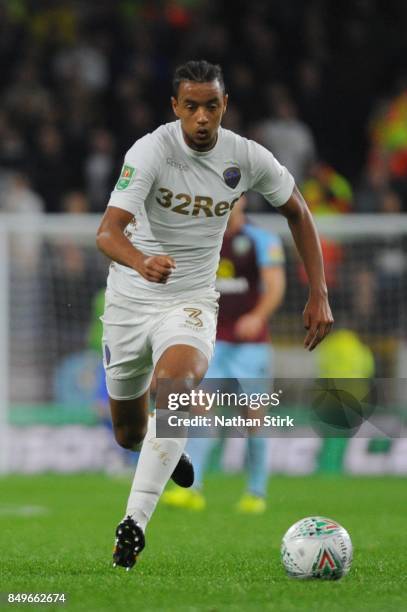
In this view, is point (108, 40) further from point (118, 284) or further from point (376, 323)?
point (118, 284)

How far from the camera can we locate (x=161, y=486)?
5746 mm

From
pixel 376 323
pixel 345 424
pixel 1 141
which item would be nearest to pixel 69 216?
pixel 1 141

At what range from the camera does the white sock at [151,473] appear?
5660 mm

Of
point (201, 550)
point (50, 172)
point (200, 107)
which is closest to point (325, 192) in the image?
point (50, 172)

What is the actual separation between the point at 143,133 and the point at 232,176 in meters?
9.26

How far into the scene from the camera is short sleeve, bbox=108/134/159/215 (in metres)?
5.88

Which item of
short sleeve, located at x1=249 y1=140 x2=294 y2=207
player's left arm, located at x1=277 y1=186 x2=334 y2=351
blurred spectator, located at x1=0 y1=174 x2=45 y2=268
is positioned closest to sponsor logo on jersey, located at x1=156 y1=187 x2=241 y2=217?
short sleeve, located at x1=249 y1=140 x2=294 y2=207

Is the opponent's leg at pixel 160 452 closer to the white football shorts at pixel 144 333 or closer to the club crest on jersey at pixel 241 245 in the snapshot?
the white football shorts at pixel 144 333

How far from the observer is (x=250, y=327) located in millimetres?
9562

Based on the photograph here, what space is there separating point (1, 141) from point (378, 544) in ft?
30.2

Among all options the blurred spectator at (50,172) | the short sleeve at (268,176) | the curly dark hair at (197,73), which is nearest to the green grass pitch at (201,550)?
the short sleeve at (268,176)

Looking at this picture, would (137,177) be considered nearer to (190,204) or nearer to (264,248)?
(190,204)

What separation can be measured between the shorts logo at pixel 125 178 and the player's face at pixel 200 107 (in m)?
0.33

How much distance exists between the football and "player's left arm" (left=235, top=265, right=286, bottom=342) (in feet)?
13.3
